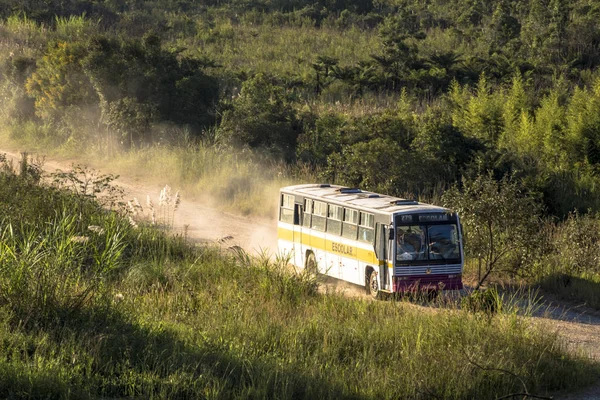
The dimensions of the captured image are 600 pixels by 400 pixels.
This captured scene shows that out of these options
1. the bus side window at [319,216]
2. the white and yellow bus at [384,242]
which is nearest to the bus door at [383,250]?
the white and yellow bus at [384,242]

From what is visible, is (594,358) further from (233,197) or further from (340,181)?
(233,197)

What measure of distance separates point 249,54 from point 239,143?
2325 cm

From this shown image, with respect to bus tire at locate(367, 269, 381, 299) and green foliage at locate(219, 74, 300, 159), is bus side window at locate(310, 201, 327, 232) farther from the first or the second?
green foliage at locate(219, 74, 300, 159)

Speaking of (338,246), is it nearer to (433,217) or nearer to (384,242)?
(384,242)

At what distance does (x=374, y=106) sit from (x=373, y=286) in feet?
66.6

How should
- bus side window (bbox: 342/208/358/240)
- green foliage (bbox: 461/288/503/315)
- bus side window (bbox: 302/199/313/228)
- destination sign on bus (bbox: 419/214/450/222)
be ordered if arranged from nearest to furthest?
green foliage (bbox: 461/288/503/315), destination sign on bus (bbox: 419/214/450/222), bus side window (bbox: 342/208/358/240), bus side window (bbox: 302/199/313/228)

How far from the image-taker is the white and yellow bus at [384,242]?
16125 mm

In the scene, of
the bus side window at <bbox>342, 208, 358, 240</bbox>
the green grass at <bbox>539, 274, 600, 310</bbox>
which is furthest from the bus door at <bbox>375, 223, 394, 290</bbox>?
the green grass at <bbox>539, 274, 600, 310</bbox>

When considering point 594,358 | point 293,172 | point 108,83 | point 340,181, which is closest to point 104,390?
point 594,358

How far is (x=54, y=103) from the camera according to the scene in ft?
112

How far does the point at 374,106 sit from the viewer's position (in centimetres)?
3619

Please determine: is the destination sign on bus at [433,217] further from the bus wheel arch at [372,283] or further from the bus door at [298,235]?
the bus door at [298,235]

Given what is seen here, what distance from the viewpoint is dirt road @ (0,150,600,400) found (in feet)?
46.5

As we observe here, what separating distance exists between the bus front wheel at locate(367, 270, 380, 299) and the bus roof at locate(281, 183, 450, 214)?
1.18m
